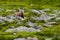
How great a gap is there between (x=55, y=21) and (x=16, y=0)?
9.63 metres

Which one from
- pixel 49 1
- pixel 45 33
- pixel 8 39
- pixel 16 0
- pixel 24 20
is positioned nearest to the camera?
pixel 8 39

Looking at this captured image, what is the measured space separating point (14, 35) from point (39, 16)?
4.25 metres

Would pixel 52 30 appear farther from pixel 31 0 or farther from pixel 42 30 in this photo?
pixel 31 0

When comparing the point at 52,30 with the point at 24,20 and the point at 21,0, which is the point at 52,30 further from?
the point at 21,0

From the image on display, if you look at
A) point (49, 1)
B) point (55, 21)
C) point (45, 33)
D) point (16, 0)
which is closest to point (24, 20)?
point (55, 21)

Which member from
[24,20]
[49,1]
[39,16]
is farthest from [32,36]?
[49,1]

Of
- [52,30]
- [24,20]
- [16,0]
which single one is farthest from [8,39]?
[16,0]

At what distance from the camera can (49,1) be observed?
20516mm

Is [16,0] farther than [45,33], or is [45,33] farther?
[16,0]

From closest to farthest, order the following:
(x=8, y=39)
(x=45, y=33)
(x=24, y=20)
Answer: (x=8, y=39) < (x=45, y=33) < (x=24, y=20)

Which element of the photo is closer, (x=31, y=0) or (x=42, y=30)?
(x=42, y=30)

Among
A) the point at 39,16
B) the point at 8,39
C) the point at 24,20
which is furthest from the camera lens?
the point at 39,16

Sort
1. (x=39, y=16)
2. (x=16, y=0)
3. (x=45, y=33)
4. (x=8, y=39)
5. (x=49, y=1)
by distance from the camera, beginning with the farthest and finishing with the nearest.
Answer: (x=16, y=0) → (x=49, y=1) → (x=39, y=16) → (x=45, y=33) → (x=8, y=39)

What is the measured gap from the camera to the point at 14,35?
9703mm
